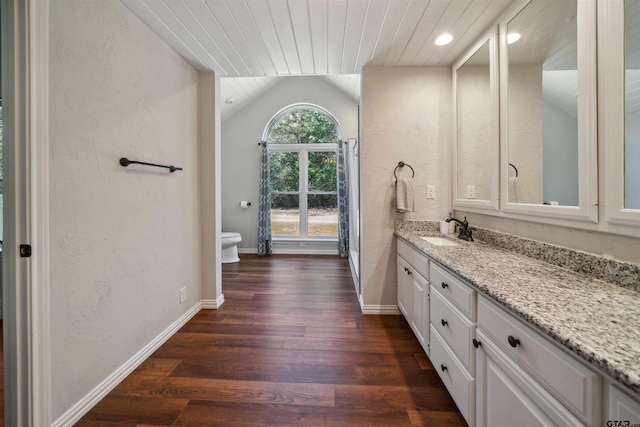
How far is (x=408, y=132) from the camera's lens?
244 centimetres

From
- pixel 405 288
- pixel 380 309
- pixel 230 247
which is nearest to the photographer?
pixel 405 288

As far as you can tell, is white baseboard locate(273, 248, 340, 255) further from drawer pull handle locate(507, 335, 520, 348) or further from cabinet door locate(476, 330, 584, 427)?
drawer pull handle locate(507, 335, 520, 348)

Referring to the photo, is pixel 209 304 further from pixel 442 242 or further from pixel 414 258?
pixel 442 242

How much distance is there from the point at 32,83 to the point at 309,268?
11.1ft

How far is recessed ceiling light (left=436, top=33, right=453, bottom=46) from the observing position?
1.96m

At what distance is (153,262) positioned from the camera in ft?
6.26

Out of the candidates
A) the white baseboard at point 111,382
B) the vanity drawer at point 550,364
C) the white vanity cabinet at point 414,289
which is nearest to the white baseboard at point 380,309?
the white vanity cabinet at point 414,289

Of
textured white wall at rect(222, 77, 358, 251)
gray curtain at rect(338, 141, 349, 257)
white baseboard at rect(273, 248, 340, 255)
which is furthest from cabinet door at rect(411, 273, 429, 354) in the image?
textured white wall at rect(222, 77, 358, 251)

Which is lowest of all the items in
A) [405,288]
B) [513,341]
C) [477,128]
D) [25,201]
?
[405,288]

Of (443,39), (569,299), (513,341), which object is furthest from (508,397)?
(443,39)

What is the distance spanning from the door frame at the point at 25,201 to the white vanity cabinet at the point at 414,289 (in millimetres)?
1976

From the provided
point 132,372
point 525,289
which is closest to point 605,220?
point 525,289

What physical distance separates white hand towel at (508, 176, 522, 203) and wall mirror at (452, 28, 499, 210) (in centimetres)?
11

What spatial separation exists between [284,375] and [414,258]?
118cm
